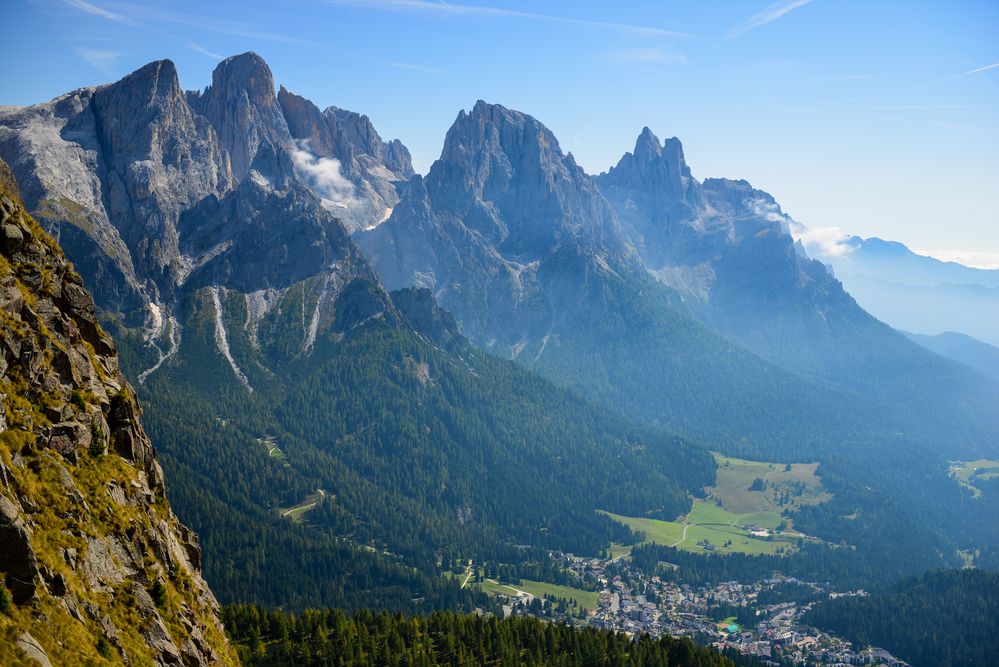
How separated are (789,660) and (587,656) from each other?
80.7 m

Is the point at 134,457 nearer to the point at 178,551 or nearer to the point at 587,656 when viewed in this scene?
the point at 178,551

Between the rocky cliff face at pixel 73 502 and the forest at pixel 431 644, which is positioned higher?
the rocky cliff face at pixel 73 502

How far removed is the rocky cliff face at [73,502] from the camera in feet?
184

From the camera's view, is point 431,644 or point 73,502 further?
point 431,644

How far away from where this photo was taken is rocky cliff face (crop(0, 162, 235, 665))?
56.0 metres

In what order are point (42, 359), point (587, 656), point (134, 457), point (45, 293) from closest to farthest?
point (42, 359), point (45, 293), point (134, 457), point (587, 656)

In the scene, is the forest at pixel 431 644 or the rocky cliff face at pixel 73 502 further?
the forest at pixel 431 644

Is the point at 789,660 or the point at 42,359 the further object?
the point at 789,660

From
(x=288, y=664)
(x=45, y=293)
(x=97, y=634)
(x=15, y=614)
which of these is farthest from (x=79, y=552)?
(x=288, y=664)

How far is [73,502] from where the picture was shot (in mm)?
64500

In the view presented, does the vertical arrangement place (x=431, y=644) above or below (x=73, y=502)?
below

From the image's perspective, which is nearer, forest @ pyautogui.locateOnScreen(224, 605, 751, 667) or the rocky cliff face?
the rocky cliff face

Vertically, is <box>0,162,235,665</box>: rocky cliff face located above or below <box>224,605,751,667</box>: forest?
above

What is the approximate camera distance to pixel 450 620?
14225cm
